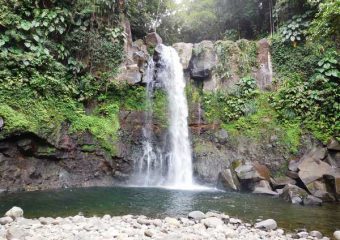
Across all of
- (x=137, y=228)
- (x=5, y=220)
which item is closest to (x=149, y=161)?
(x=137, y=228)

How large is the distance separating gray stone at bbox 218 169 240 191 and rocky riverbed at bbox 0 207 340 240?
14.5 ft

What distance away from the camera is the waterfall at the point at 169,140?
13109mm

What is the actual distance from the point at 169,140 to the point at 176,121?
106 cm

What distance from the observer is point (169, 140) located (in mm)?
13953

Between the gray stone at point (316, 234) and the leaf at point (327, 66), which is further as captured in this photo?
the leaf at point (327, 66)

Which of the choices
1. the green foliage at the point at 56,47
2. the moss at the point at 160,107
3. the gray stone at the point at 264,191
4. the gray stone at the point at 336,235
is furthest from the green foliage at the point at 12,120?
the gray stone at the point at 336,235

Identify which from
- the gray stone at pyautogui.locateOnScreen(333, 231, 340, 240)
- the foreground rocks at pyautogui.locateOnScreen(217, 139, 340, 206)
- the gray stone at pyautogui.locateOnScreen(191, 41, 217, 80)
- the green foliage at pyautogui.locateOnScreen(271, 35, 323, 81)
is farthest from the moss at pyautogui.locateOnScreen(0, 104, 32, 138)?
the green foliage at pyautogui.locateOnScreen(271, 35, 323, 81)

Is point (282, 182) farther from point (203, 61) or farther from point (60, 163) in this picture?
point (60, 163)

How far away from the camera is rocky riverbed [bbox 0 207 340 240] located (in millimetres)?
5477

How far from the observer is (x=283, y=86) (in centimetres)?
1452

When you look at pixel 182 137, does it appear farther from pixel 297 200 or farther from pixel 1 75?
pixel 1 75

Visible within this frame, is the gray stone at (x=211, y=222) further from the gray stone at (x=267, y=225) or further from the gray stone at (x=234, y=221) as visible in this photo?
the gray stone at (x=267, y=225)

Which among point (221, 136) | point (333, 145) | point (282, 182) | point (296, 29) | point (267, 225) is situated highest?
point (296, 29)

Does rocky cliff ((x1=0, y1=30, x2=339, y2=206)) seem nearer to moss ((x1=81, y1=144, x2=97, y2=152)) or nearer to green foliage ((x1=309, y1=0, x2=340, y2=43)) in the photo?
moss ((x1=81, y1=144, x2=97, y2=152))
